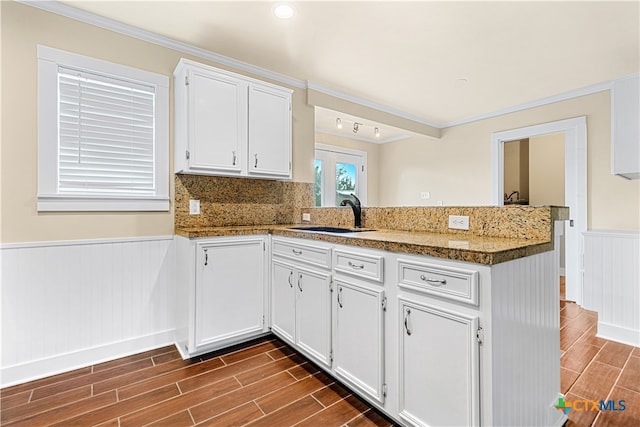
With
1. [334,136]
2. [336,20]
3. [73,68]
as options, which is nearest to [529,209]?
[336,20]

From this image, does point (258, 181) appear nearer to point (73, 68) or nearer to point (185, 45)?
point (185, 45)

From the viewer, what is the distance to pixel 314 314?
1975 mm

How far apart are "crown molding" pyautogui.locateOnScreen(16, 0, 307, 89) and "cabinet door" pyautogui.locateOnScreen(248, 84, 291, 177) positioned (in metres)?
0.41

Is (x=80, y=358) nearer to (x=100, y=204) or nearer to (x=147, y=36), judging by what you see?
(x=100, y=204)

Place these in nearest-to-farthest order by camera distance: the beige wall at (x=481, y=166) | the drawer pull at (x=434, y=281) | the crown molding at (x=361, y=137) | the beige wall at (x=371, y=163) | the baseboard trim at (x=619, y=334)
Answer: the drawer pull at (x=434, y=281)
the baseboard trim at (x=619, y=334)
the beige wall at (x=481, y=166)
the crown molding at (x=361, y=137)
the beige wall at (x=371, y=163)

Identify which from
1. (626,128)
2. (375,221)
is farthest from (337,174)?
(626,128)

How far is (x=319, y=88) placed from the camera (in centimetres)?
339

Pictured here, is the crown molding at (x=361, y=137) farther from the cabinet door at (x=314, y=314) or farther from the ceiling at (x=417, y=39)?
the cabinet door at (x=314, y=314)

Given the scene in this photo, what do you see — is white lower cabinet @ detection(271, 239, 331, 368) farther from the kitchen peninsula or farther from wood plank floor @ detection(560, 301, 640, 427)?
wood plank floor @ detection(560, 301, 640, 427)

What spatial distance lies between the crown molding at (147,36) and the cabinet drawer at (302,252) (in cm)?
170

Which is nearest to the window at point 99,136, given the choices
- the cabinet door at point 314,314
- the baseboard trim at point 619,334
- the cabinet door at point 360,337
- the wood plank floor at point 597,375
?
the cabinet door at point 314,314

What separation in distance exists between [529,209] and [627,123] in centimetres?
207

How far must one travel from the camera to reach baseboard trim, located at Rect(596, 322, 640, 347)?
2.45m

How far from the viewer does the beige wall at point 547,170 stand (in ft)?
16.6
